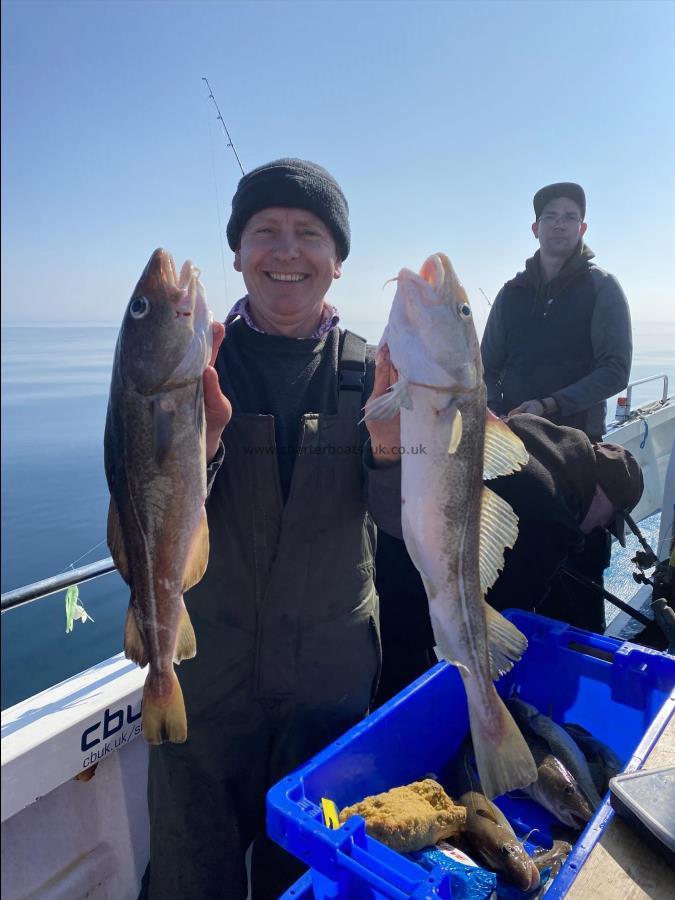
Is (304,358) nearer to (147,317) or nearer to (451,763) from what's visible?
(147,317)

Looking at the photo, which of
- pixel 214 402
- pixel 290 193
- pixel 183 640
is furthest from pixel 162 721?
pixel 290 193

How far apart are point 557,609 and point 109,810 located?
2996 millimetres

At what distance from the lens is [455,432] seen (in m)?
2.17

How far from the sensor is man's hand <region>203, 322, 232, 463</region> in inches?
75.1

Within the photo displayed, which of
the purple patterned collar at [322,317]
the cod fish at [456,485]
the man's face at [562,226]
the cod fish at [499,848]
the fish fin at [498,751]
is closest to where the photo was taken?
the cod fish at [456,485]

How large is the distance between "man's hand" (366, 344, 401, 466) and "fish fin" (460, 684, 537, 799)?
937 millimetres

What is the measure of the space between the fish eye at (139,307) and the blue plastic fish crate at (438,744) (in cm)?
164

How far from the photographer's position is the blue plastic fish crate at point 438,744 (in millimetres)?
1855

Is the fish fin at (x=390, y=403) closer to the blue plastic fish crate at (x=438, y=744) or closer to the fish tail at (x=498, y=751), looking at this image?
the fish tail at (x=498, y=751)

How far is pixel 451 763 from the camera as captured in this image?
10.1 ft

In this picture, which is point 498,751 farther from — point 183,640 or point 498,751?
point 183,640

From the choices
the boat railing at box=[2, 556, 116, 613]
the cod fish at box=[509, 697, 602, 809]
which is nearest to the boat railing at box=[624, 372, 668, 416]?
the cod fish at box=[509, 697, 602, 809]

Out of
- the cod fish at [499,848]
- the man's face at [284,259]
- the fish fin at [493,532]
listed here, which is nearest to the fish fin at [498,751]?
the cod fish at [499,848]

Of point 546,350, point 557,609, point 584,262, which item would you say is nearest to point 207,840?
point 557,609
